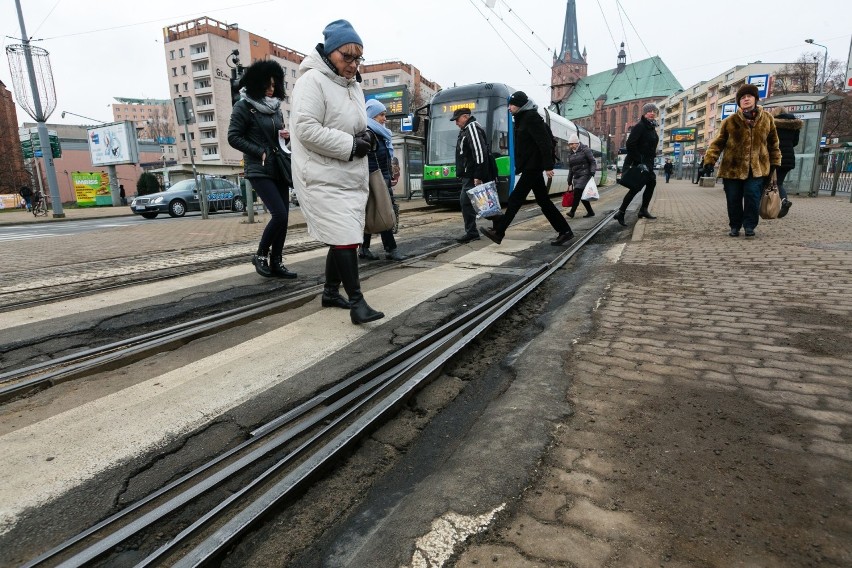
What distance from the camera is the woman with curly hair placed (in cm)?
477

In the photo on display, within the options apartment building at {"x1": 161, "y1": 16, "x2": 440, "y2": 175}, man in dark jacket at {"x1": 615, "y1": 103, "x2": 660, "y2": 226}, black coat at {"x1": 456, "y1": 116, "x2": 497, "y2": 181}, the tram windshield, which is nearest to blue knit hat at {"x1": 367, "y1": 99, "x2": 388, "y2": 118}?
black coat at {"x1": 456, "y1": 116, "x2": 497, "y2": 181}

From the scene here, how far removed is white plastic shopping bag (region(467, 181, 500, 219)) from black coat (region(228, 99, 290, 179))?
3.00 m

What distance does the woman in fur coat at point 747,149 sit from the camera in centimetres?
660

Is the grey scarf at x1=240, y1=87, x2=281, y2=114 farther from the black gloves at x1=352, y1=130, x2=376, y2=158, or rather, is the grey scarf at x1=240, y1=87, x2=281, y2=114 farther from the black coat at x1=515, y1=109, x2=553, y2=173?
the black coat at x1=515, y1=109, x2=553, y2=173

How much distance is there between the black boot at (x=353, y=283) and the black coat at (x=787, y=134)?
29.6ft

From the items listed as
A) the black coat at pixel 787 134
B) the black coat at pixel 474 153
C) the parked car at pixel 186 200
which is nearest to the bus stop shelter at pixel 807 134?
the black coat at pixel 787 134

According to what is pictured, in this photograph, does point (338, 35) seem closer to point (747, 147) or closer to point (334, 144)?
point (334, 144)

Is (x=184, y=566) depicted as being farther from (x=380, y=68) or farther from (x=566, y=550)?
(x=380, y=68)

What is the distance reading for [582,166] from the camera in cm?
1116

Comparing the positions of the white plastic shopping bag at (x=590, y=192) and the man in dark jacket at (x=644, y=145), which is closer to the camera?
the man in dark jacket at (x=644, y=145)

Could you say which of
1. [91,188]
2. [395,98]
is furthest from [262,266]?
[91,188]

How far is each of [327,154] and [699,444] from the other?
2674 mm

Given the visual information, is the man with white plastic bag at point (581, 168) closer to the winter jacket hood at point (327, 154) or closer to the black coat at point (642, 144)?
the black coat at point (642, 144)

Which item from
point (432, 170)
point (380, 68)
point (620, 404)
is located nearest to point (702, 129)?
point (380, 68)
